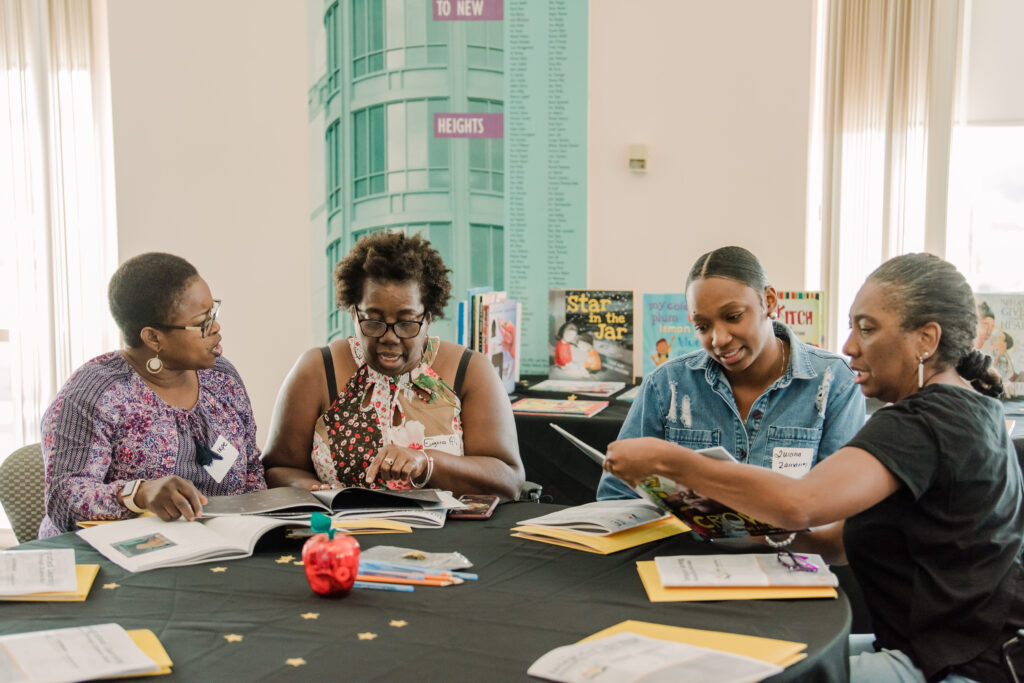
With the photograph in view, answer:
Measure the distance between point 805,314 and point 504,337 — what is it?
1210mm

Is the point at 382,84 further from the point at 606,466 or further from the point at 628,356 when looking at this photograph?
the point at 606,466

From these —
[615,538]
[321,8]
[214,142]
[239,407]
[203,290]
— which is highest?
[321,8]

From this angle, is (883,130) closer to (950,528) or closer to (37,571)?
(950,528)

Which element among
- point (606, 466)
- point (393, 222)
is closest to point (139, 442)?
point (606, 466)

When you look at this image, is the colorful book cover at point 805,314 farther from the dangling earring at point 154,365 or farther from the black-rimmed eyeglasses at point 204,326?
the dangling earring at point 154,365

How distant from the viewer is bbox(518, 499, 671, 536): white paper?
1781 mm

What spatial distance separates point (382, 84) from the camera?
13.2ft

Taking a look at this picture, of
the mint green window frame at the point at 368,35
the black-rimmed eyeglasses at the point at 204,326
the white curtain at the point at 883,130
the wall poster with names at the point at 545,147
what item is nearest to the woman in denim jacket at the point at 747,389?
the black-rimmed eyeglasses at the point at 204,326

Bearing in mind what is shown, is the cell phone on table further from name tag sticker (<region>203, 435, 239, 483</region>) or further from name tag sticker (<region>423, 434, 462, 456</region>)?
name tag sticker (<region>203, 435, 239, 483</region>)

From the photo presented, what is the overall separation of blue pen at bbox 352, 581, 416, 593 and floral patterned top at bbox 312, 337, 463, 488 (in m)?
0.85

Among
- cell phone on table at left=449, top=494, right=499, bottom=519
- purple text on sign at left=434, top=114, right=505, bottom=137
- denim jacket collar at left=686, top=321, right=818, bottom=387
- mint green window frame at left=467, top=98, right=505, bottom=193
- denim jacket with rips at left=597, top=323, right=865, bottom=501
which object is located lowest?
cell phone on table at left=449, top=494, right=499, bottom=519

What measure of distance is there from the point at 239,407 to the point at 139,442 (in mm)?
332

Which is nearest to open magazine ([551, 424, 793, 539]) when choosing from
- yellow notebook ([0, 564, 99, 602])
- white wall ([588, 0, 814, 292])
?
yellow notebook ([0, 564, 99, 602])

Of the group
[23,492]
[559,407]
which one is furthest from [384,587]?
[559,407]
